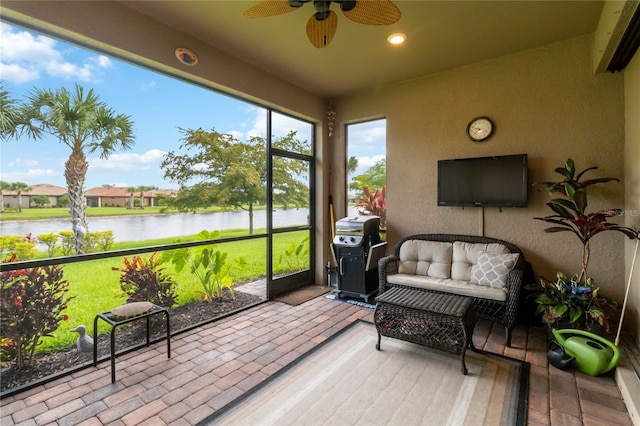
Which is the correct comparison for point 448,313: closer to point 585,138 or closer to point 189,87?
point 585,138

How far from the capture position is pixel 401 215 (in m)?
4.28

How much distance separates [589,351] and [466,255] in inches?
53.5

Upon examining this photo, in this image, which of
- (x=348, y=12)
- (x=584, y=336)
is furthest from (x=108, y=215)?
(x=584, y=336)

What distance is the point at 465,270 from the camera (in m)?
3.37

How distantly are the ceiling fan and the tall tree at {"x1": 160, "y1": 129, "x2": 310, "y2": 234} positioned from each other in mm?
1581

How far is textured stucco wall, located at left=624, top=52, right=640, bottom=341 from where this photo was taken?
8.35 ft

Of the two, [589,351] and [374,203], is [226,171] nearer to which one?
[374,203]

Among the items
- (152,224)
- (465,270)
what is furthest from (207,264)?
(465,270)

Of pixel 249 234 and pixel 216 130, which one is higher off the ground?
pixel 216 130

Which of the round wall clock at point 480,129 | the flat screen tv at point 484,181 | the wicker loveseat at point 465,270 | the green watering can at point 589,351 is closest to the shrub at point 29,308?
the wicker loveseat at point 465,270

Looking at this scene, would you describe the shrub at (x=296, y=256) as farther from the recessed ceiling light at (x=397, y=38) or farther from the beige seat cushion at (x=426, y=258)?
the recessed ceiling light at (x=397, y=38)

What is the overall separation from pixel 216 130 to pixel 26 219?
186 centimetres

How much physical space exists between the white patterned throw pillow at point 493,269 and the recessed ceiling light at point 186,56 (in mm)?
3649

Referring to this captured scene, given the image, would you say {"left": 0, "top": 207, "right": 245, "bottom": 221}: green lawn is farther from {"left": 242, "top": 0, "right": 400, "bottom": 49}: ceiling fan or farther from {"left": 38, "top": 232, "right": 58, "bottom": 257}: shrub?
{"left": 242, "top": 0, "right": 400, "bottom": 49}: ceiling fan
